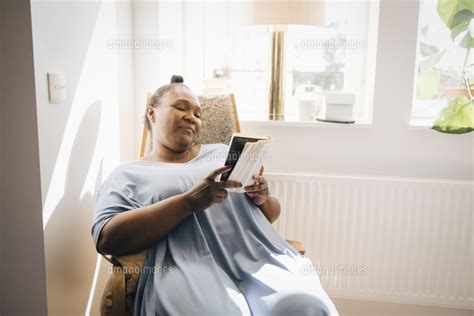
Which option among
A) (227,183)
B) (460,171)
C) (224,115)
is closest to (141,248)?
(227,183)

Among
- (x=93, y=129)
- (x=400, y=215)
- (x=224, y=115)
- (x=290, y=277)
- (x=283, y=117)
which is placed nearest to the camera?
(x=290, y=277)

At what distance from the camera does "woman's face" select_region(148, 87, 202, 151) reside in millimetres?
1644

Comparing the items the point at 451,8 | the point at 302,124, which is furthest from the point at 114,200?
the point at 451,8

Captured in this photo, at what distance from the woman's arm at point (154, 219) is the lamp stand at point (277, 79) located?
89 cm

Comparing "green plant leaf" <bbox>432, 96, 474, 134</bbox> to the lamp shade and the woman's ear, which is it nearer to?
the lamp shade

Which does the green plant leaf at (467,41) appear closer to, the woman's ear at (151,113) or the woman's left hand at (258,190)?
the woman's left hand at (258,190)

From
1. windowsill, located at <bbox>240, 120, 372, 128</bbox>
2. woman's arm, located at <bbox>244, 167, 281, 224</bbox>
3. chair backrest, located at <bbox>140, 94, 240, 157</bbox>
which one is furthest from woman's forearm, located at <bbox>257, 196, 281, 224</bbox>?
windowsill, located at <bbox>240, 120, 372, 128</bbox>

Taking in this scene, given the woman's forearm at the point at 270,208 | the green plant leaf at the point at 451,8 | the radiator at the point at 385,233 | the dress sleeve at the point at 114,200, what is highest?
the green plant leaf at the point at 451,8

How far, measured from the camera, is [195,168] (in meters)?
1.61

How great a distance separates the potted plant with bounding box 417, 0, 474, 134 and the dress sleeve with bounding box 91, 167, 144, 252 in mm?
1352

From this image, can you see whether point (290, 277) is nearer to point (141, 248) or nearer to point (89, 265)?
point (141, 248)

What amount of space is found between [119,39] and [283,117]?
0.84m

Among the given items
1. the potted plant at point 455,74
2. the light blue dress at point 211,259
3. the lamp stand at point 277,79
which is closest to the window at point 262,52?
the lamp stand at point 277,79

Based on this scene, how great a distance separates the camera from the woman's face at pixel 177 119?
1.64 m
